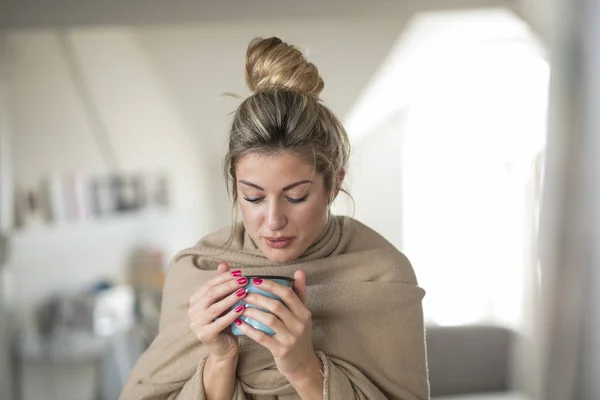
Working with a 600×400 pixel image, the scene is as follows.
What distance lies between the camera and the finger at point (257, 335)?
0.97 meters

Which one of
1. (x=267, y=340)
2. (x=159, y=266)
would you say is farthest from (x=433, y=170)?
(x=267, y=340)

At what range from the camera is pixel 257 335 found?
969 mm

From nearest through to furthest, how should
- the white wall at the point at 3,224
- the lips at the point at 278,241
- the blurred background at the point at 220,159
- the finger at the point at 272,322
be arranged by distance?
the finger at the point at 272,322 < the lips at the point at 278,241 < the blurred background at the point at 220,159 < the white wall at the point at 3,224

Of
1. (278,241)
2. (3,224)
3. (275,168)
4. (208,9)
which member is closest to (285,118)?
(275,168)

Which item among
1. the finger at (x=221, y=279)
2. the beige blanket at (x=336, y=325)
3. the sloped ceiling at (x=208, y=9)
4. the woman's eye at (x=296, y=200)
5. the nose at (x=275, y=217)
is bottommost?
the beige blanket at (x=336, y=325)

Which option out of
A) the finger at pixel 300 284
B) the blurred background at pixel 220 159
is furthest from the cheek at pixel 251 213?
the blurred background at pixel 220 159

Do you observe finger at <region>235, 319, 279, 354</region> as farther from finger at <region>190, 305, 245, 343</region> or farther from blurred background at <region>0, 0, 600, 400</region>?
blurred background at <region>0, 0, 600, 400</region>

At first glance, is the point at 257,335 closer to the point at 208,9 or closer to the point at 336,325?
the point at 336,325

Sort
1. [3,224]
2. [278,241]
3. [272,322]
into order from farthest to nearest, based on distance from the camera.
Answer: [3,224], [278,241], [272,322]

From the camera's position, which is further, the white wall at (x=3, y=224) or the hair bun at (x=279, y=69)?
the white wall at (x=3, y=224)

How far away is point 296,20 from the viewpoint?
275 cm

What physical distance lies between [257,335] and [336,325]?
218 millimetres

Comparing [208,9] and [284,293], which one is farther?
[208,9]

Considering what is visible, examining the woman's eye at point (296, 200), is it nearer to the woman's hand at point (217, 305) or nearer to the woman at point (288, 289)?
the woman at point (288, 289)
